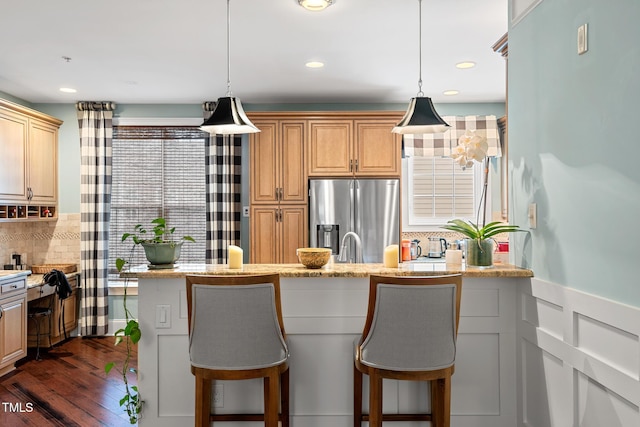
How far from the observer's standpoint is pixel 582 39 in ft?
6.59

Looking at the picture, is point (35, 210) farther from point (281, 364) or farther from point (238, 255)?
point (281, 364)

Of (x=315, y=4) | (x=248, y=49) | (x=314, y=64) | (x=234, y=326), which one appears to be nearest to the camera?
(x=234, y=326)

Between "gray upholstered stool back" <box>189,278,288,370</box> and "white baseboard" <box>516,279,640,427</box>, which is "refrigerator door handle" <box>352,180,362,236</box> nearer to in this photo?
"white baseboard" <box>516,279,640,427</box>

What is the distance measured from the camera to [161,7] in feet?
10.2

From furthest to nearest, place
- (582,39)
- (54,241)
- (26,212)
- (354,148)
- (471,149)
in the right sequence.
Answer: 1. (54,241)
2. (354,148)
3. (26,212)
4. (471,149)
5. (582,39)

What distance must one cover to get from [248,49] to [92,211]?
2876 millimetres

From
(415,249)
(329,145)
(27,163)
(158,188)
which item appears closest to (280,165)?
(329,145)

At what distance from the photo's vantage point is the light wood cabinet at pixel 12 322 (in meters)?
4.22

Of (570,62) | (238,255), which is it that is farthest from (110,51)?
(570,62)

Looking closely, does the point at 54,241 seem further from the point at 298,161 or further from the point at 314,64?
the point at 314,64

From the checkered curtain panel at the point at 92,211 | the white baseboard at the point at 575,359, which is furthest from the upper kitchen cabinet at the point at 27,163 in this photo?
the white baseboard at the point at 575,359

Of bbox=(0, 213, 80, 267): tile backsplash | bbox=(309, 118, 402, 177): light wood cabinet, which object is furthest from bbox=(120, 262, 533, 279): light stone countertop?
bbox=(0, 213, 80, 267): tile backsplash

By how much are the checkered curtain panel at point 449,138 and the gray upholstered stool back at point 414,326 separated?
3727mm

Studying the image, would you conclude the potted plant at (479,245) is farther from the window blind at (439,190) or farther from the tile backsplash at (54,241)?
the tile backsplash at (54,241)
